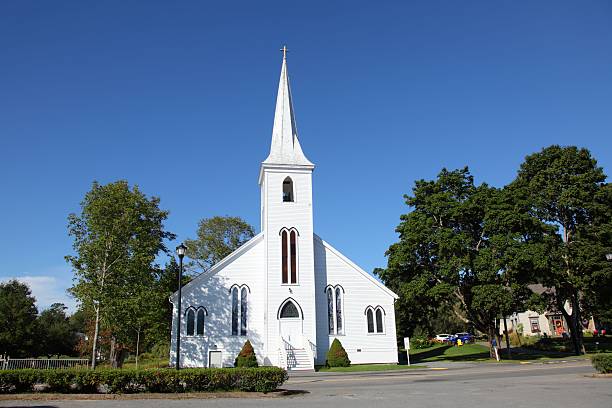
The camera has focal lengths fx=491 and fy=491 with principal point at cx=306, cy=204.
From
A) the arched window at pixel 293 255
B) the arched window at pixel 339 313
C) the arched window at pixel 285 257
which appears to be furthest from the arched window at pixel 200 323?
the arched window at pixel 339 313

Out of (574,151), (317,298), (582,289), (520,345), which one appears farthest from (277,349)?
(520,345)

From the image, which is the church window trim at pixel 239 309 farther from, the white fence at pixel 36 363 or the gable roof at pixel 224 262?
the white fence at pixel 36 363

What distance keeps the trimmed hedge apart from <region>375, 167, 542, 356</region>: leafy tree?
2225 cm

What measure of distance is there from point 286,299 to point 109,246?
40.2ft

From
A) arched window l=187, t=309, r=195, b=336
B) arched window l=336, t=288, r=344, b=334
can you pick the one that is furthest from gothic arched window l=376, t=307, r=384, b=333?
arched window l=187, t=309, r=195, b=336

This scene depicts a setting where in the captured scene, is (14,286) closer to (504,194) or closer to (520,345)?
(504,194)

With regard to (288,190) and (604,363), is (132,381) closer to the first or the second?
(604,363)

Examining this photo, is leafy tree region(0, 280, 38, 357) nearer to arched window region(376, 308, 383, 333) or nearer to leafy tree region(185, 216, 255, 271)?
leafy tree region(185, 216, 255, 271)

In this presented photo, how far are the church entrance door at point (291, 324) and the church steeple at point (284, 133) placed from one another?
34.1 feet

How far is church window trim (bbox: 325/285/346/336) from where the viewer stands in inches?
1340

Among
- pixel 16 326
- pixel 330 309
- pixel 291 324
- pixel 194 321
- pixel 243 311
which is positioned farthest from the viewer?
pixel 16 326

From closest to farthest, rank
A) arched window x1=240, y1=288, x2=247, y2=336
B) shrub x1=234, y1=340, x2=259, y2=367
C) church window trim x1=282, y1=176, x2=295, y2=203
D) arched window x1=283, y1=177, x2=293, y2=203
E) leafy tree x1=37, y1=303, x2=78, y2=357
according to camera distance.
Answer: shrub x1=234, y1=340, x2=259, y2=367 < arched window x1=240, y1=288, x2=247, y2=336 < church window trim x1=282, y1=176, x2=295, y2=203 < arched window x1=283, y1=177, x2=293, y2=203 < leafy tree x1=37, y1=303, x2=78, y2=357

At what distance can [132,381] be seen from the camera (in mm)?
15492

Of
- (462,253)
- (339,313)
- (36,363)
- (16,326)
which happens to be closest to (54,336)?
(16,326)
